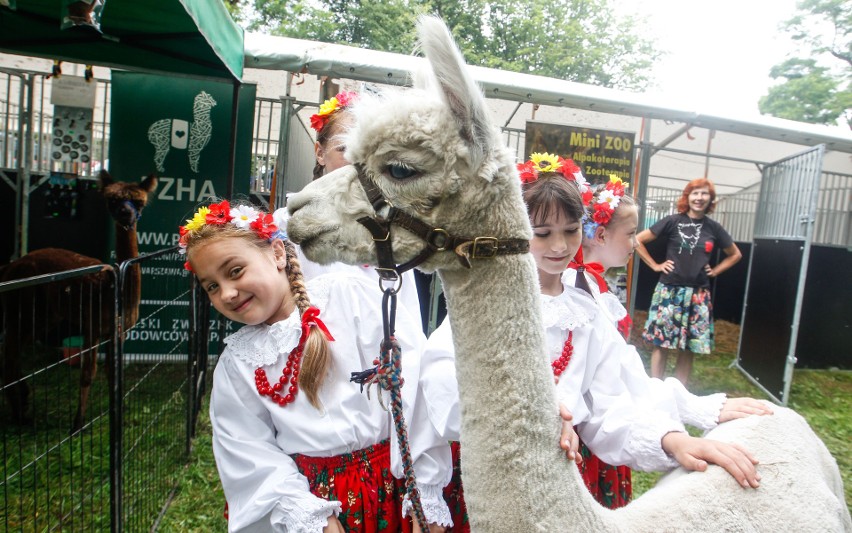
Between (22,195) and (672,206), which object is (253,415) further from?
(672,206)

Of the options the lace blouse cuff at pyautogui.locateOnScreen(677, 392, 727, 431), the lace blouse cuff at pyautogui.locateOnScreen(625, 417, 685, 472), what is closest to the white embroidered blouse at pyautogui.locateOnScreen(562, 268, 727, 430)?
the lace blouse cuff at pyautogui.locateOnScreen(677, 392, 727, 431)

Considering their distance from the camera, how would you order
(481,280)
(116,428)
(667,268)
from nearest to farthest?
(481,280) → (116,428) → (667,268)

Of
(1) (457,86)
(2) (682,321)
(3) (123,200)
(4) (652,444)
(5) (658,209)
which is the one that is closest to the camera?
(1) (457,86)

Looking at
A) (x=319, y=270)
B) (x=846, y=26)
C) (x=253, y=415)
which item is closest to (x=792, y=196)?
(x=319, y=270)

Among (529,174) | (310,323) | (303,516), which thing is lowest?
(303,516)

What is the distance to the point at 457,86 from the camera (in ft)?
3.49

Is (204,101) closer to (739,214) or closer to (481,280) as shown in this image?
(481,280)

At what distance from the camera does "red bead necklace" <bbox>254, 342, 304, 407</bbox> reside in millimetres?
1485

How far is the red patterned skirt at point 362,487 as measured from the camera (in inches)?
58.1

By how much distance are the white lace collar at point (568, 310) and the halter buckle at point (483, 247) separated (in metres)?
0.61

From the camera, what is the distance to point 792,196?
18.4 feet

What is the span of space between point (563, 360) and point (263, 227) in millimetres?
1047

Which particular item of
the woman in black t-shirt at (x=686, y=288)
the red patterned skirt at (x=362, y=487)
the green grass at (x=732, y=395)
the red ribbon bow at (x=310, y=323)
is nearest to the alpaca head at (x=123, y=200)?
the green grass at (x=732, y=395)

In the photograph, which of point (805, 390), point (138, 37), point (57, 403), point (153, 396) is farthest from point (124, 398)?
point (805, 390)
